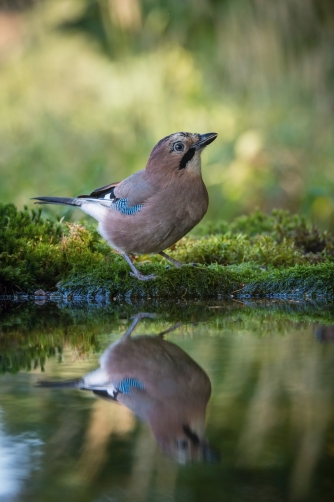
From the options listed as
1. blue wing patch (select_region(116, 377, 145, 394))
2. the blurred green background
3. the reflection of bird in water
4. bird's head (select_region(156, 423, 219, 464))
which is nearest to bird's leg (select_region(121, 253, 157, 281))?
the reflection of bird in water

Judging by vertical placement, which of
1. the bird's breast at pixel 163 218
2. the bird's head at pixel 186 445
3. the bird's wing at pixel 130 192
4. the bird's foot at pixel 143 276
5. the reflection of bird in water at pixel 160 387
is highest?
the bird's wing at pixel 130 192

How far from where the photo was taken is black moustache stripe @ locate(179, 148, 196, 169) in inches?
222

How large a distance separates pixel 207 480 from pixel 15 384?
1346 mm

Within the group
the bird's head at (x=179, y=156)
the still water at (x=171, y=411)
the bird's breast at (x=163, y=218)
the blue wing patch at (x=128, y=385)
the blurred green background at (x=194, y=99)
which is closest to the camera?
the still water at (x=171, y=411)

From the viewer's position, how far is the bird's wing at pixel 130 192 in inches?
223

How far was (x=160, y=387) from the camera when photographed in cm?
319

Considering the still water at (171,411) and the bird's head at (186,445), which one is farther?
the bird's head at (186,445)

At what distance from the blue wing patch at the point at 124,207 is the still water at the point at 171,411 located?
1.25 meters

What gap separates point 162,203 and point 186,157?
425mm

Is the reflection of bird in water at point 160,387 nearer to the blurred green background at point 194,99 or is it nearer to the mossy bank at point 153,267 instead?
the mossy bank at point 153,267

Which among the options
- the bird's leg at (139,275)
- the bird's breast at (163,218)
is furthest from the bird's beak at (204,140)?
the bird's leg at (139,275)

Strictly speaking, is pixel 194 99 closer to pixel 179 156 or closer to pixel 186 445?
pixel 179 156

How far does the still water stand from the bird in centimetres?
104

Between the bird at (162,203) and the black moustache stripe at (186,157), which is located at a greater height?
the black moustache stripe at (186,157)
